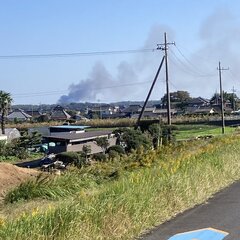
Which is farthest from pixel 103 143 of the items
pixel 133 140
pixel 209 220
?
pixel 209 220

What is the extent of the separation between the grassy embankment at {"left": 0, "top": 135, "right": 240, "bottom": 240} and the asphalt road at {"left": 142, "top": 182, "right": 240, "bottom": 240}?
202 mm

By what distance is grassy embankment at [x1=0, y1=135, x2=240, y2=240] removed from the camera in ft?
19.9

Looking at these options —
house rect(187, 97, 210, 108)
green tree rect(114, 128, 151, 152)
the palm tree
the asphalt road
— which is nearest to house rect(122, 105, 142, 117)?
house rect(187, 97, 210, 108)

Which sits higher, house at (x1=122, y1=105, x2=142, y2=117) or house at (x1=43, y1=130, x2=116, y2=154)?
house at (x1=122, y1=105, x2=142, y2=117)

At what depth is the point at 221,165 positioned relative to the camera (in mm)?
12867

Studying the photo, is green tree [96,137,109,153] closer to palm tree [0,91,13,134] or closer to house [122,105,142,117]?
palm tree [0,91,13,134]

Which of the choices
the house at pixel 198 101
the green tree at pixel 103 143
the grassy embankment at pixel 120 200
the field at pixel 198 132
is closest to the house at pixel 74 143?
the green tree at pixel 103 143

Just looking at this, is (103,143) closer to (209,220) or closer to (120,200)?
(209,220)

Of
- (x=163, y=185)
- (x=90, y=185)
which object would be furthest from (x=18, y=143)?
(x=163, y=185)

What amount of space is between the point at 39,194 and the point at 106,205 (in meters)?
5.18

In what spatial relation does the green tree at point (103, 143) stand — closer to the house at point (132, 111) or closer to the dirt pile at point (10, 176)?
the dirt pile at point (10, 176)

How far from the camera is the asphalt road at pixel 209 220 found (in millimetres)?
7355

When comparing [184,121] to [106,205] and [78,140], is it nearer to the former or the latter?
[78,140]

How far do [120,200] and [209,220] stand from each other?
5.80 ft
